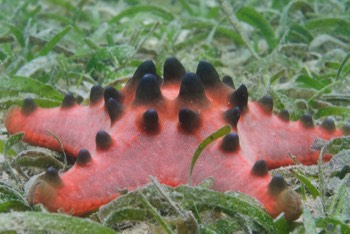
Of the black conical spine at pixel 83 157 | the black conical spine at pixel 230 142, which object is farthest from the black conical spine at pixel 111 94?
the black conical spine at pixel 230 142

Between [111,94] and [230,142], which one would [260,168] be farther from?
[111,94]

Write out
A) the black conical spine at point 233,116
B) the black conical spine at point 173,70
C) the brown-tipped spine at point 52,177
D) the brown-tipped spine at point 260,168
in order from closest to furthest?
the brown-tipped spine at point 52,177
the brown-tipped spine at point 260,168
the black conical spine at point 233,116
the black conical spine at point 173,70

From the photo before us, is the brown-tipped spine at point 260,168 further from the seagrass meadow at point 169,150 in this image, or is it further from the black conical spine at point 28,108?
the black conical spine at point 28,108

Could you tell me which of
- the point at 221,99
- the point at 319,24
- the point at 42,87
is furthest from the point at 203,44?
the point at 221,99

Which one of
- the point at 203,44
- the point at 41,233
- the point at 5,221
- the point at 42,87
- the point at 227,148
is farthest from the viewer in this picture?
the point at 203,44

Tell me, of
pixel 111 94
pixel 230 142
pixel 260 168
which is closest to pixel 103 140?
pixel 111 94

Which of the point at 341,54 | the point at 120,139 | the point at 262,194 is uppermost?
the point at 120,139

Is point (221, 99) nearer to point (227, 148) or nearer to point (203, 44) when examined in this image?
point (227, 148)
